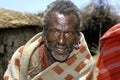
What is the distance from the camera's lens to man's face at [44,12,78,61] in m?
3.20

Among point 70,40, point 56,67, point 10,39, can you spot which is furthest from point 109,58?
point 10,39

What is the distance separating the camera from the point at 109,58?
13.6 ft

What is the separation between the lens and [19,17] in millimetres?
13594

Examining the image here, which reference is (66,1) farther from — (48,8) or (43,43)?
(43,43)

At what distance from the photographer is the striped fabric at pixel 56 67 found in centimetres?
336

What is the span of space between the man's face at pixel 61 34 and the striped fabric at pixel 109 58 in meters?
0.90

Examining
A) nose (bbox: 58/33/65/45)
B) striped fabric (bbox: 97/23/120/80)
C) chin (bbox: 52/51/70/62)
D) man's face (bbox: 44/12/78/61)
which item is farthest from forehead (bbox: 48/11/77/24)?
striped fabric (bbox: 97/23/120/80)

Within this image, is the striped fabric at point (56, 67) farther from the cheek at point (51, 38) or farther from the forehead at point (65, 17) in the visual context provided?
the forehead at point (65, 17)

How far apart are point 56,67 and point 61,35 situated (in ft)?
1.04

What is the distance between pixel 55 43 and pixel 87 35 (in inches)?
872

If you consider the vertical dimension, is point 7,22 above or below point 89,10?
above

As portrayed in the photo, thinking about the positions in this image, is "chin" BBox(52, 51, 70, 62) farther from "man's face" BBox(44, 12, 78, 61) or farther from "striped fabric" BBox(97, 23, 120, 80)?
"striped fabric" BBox(97, 23, 120, 80)

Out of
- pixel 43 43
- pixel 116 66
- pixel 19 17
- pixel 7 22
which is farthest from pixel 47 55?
pixel 19 17

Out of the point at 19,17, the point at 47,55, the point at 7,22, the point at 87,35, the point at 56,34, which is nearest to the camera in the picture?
the point at 56,34
